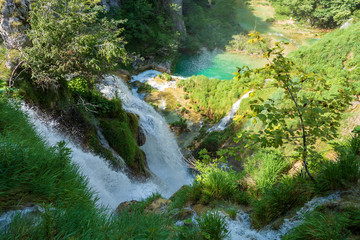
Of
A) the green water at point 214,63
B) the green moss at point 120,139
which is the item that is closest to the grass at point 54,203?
the green moss at point 120,139

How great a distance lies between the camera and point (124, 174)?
7008 mm

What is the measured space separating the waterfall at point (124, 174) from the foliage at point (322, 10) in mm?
37280

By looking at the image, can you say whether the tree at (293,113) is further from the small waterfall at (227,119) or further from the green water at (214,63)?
the green water at (214,63)

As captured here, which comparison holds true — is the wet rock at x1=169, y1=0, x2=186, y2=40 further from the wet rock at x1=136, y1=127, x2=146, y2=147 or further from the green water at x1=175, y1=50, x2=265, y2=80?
the wet rock at x1=136, y1=127, x2=146, y2=147

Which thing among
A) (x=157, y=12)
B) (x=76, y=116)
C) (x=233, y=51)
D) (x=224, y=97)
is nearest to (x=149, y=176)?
(x=76, y=116)

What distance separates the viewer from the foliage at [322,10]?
33.4 meters

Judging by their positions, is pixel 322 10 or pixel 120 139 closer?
pixel 120 139

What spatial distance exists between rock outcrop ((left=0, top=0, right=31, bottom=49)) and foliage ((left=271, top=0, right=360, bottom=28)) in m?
43.1

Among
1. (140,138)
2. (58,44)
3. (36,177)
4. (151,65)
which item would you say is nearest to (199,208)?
Answer: (36,177)

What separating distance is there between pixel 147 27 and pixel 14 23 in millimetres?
18668

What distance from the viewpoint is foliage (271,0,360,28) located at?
33438 millimetres

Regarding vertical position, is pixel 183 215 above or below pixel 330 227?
below

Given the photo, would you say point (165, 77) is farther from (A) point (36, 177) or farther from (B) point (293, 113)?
(A) point (36, 177)

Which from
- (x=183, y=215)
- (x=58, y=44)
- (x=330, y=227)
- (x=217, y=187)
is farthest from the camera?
(x=58, y=44)
